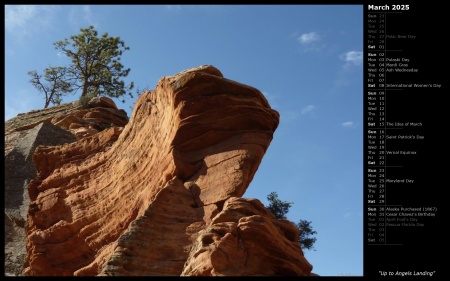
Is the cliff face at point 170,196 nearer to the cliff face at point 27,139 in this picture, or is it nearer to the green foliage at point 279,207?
the cliff face at point 27,139

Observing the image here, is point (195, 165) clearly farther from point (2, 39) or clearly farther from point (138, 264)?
point (2, 39)

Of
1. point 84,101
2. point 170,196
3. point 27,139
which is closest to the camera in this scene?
point 170,196

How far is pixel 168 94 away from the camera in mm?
21922

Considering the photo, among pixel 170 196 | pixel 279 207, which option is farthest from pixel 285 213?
pixel 170 196

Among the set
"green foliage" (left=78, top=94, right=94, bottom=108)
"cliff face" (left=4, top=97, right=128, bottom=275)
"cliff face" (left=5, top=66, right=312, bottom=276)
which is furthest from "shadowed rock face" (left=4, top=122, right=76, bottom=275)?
"green foliage" (left=78, top=94, right=94, bottom=108)

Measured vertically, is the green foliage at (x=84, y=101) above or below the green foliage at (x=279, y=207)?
above

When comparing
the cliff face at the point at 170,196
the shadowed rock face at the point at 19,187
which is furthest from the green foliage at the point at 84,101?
the cliff face at the point at 170,196

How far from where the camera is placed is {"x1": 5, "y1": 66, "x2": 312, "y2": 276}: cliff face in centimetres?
1573

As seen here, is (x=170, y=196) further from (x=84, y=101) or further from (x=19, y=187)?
(x=84, y=101)

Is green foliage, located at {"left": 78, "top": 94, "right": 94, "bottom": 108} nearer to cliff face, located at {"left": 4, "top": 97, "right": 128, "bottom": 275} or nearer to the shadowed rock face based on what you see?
cliff face, located at {"left": 4, "top": 97, "right": 128, "bottom": 275}

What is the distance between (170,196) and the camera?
19688 mm

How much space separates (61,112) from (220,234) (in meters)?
30.4

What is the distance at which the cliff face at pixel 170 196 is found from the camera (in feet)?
51.6
